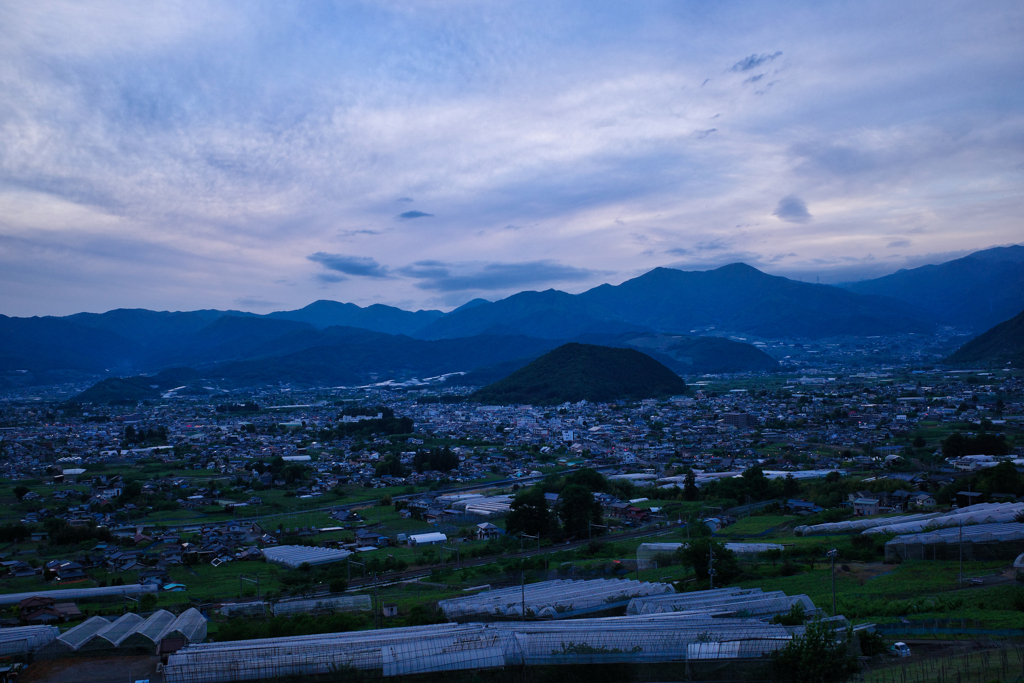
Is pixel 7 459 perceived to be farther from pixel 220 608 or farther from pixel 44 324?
pixel 44 324

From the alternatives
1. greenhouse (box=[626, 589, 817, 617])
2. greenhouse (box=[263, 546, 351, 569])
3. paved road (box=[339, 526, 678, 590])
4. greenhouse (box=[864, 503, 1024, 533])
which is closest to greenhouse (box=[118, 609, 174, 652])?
paved road (box=[339, 526, 678, 590])

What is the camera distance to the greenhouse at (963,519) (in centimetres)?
1330

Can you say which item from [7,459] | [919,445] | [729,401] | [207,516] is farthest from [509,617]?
[729,401]

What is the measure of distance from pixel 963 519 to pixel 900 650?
7.78m

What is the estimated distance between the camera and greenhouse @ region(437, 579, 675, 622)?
413 inches

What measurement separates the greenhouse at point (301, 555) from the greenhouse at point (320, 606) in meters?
3.58

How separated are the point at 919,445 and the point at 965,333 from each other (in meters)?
121

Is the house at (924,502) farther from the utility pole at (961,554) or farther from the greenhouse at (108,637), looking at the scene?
the greenhouse at (108,637)

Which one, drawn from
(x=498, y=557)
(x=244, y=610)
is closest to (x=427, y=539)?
(x=498, y=557)

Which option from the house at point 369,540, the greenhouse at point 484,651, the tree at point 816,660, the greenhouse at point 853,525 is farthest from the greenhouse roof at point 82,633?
the greenhouse at point 853,525

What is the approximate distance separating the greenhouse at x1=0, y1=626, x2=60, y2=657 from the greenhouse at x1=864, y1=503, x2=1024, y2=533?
14.9 metres

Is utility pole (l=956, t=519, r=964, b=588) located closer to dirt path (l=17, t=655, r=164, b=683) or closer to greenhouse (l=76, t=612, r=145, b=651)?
dirt path (l=17, t=655, r=164, b=683)

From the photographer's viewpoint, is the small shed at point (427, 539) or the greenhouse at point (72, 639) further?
the small shed at point (427, 539)

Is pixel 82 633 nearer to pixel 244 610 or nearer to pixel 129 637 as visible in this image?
pixel 129 637
